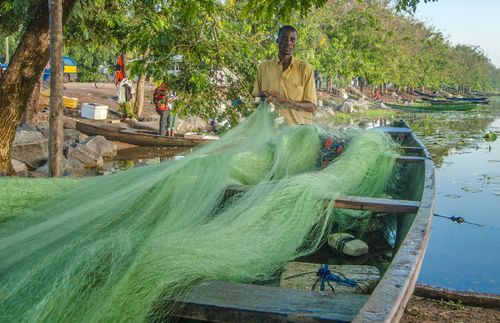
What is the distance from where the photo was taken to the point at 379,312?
1439 millimetres

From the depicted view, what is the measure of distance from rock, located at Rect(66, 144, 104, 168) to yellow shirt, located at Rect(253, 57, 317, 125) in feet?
24.1

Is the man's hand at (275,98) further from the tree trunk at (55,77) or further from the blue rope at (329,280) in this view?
the blue rope at (329,280)

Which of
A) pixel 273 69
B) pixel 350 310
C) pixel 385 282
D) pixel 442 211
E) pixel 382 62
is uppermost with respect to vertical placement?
pixel 382 62

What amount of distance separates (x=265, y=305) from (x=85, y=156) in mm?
10214

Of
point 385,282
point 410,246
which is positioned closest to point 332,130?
point 410,246

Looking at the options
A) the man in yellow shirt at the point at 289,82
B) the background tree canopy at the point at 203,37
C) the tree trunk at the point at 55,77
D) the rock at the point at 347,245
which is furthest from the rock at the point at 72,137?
the rock at the point at 347,245

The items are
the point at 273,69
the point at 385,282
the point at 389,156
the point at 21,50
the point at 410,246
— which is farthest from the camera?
the point at 21,50

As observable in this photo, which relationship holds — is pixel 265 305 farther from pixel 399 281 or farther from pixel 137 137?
pixel 137 137

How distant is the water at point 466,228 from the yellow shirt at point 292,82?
7.99ft

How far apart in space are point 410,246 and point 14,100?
5078 mm

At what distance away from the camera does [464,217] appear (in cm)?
771

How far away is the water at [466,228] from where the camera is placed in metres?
5.46

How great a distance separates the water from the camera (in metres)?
5.46

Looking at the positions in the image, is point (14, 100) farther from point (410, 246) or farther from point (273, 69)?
point (410, 246)
